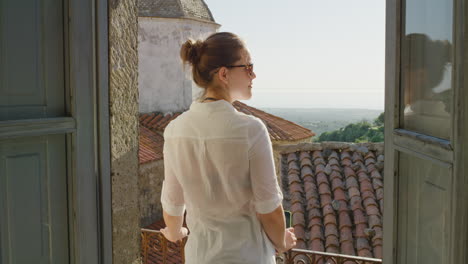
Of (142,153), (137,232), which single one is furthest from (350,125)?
(137,232)

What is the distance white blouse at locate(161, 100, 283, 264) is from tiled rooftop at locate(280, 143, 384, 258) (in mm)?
4037

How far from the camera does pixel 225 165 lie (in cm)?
160

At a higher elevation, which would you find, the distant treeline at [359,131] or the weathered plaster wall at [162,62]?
the weathered plaster wall at [162,62]

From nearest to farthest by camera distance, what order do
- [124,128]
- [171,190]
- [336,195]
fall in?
[171,190] → [124,128] → [336,195]

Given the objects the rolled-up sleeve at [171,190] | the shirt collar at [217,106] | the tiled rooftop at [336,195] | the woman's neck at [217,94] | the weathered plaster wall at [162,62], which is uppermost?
the weathered plaster wall at [162,62]

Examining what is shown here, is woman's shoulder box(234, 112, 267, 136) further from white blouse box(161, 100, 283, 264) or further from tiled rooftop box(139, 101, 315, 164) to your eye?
tiled rooftop box(139, 101, 315, 164)

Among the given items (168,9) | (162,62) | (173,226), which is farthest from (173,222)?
(168,9)

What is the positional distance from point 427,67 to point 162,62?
14340 mm

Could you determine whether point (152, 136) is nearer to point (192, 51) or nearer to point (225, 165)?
point (192, 51)

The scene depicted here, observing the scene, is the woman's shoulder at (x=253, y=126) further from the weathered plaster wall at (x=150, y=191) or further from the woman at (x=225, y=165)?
the weathered plaster wall at (x=150, y=191)

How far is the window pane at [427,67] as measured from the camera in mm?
1444

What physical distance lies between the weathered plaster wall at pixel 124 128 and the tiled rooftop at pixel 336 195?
3.67m

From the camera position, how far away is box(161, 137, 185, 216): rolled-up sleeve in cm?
176

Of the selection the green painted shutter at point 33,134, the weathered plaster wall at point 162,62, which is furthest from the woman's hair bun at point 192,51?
the weathered plaster wall at point 162,62
